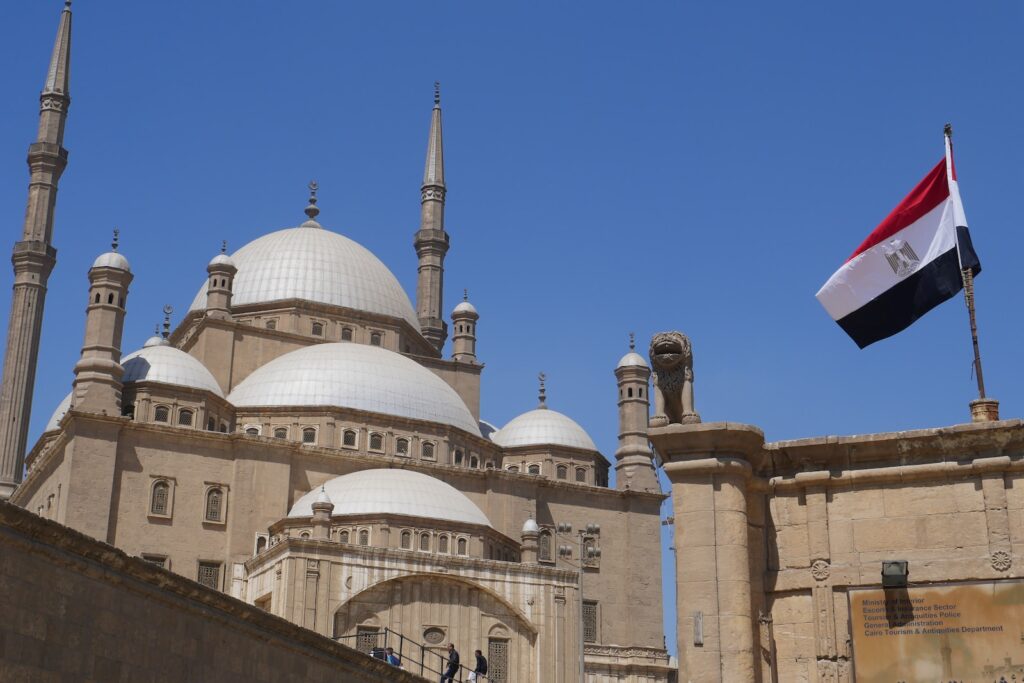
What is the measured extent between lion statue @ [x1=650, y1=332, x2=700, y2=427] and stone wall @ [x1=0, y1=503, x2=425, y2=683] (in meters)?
4.88

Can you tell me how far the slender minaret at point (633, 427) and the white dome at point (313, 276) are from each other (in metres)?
7.69

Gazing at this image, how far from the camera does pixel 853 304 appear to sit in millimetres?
12445

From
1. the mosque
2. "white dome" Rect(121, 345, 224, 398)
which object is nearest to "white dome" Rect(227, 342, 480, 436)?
the mosque

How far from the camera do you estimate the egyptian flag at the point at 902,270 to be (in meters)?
12.4

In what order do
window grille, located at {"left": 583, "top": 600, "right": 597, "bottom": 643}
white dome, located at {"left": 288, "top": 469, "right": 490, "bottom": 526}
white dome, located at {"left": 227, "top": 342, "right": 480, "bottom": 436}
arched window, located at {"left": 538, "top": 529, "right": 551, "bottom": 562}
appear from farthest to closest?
arched window, located at {"left": 538, "top": 529, "right": 551, "bottom": 562}, white dome, located at {"left": 227, "top": 342, "right": 480, "bottom": 436}, window grille, located at {"left": 583, "top": 600, "right": 597, "bottom": 643}, white dome, located at {"left": 288, "top": 469, "right": 490, "bottom": 526}

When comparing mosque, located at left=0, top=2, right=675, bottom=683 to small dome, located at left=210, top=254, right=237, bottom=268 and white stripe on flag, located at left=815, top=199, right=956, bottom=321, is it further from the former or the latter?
white stripe on flag, located at left=815, top=199, right=956, bottom=321

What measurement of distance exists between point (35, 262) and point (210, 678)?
28817 millimetres

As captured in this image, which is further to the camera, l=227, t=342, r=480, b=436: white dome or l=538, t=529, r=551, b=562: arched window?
l=538, t=529, r=551, b=562: arched window

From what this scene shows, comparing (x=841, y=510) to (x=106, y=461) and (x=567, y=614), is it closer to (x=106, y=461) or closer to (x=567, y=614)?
(x=567, y=614)

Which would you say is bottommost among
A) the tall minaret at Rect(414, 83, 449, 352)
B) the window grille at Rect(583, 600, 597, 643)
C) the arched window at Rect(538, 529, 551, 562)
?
the window grille at Rect(583, 600, 597, 643)

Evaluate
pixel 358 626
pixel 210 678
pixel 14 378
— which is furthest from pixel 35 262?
pixel 210 678

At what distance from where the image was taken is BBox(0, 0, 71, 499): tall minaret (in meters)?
38.6

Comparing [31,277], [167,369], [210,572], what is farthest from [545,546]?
[31,277]

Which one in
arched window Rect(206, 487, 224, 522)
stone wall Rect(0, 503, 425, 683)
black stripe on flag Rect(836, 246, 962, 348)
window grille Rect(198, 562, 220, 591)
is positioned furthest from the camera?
arched window Rect(206, 487, 224, 522)
